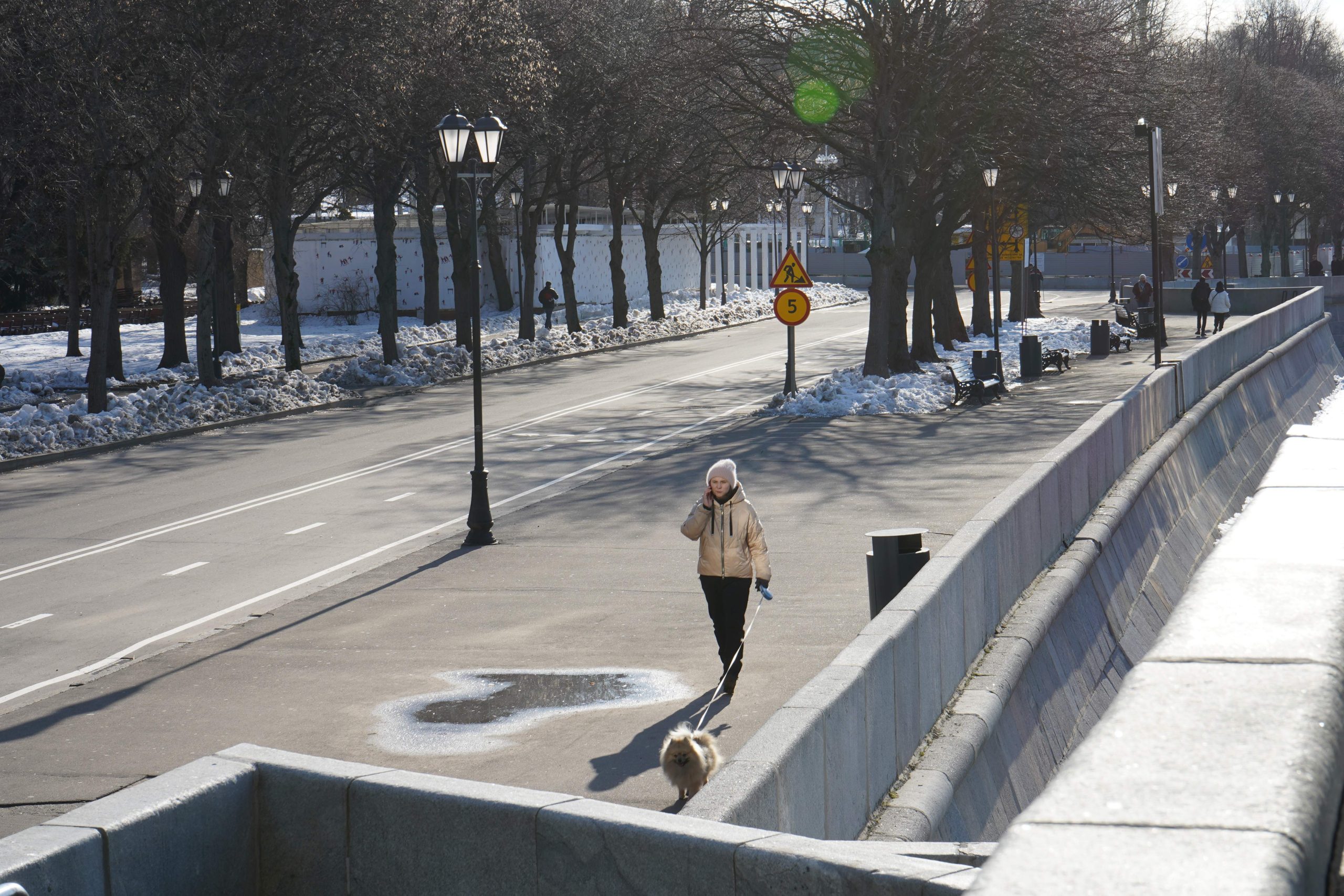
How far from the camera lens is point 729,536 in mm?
10242

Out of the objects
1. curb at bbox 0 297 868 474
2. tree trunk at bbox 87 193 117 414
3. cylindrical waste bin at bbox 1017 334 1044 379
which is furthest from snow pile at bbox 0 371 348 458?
cylindrical waste bin at bbox 1017 334 1044 379

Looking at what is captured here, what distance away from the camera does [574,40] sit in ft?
138

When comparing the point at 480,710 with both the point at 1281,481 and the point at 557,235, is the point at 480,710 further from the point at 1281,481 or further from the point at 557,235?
the point at 557,235

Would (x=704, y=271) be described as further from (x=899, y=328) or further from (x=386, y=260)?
(x=899, y=328)

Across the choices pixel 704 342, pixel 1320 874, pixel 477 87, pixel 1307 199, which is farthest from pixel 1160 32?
pixel 1320 874

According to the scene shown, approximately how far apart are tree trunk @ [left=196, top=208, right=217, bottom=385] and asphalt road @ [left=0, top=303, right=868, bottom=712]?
2.34 metres

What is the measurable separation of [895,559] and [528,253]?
3732cm

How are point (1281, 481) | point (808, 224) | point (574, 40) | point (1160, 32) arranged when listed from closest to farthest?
point (1281, 481) → point (574, 40) → point (1160, 32) → point (808, 224)

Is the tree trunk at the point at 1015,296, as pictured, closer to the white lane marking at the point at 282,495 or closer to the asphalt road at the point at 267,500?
the asphalt road at the point at 267,500

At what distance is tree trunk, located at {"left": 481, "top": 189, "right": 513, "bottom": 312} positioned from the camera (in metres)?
52.2

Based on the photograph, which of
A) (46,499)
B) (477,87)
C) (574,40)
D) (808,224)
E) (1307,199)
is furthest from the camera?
(808,224)

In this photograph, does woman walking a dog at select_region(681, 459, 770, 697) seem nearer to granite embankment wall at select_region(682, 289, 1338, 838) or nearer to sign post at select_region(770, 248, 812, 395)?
granite embankment wall at select_region(682, 289, 1338, 838)

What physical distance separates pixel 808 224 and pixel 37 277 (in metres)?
54.9

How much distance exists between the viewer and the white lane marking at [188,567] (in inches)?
603
